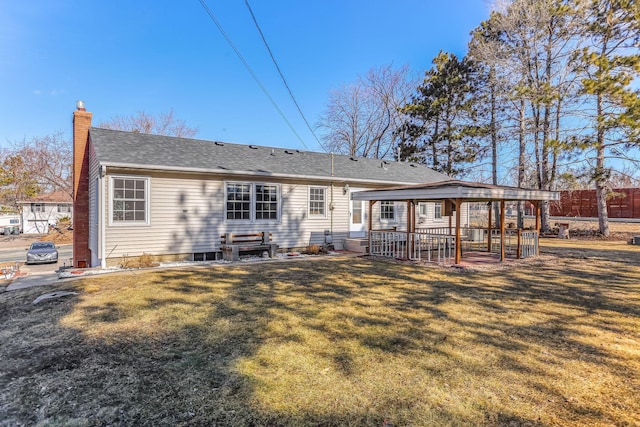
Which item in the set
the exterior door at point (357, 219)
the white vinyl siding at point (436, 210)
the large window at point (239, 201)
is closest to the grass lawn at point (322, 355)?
the large window at point (239, 201)

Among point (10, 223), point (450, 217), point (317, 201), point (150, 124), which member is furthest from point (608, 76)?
point (10, 223)

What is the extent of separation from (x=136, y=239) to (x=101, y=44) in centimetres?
1282

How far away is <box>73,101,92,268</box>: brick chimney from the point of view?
11.7 meters

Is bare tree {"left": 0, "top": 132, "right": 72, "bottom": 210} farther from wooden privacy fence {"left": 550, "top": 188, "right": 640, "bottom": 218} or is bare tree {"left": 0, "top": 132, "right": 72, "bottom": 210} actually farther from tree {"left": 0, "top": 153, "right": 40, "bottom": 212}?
wooden privacy fence {"left": 550, "top": 188, "right": 640, "bottom": 218}

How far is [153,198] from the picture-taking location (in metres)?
9.99

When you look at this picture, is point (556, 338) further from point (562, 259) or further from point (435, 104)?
point (435, 104)

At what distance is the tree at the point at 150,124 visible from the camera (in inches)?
1277

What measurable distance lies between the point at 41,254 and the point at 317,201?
44.5ft

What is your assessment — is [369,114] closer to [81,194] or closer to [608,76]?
[608,76]

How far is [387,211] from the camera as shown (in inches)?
581

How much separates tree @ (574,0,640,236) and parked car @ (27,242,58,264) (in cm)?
2523

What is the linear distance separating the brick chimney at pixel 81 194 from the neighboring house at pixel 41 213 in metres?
29.1

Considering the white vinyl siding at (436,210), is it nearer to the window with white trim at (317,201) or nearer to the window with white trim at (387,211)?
the window with white trim at (387,211)

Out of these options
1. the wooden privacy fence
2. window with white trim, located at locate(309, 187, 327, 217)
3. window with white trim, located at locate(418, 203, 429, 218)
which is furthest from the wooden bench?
the wooden privacy fence
